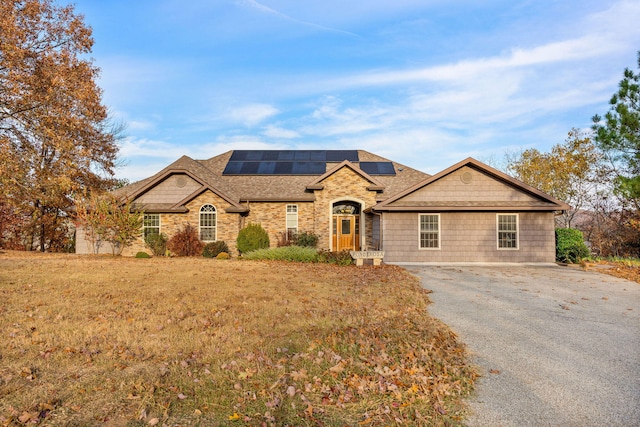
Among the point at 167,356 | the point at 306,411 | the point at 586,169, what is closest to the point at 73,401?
the point at 167,356

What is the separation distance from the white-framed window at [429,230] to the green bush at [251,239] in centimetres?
797

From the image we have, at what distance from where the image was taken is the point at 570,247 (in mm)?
18781

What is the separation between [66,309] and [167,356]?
4.00 metres

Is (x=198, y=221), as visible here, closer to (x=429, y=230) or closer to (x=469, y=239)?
(x=429, y=230)

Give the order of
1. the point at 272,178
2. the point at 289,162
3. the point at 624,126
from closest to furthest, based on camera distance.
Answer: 1. the point at 624,126
2. the point at 272,178
3. the point at 289,162

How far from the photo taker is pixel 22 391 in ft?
14.9

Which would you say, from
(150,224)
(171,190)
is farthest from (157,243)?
(171,190)

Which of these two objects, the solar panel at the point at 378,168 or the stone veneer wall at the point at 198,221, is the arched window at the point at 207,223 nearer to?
the stone veneer wall at the point at 198,221

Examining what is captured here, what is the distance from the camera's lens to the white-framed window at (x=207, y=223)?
2208cm

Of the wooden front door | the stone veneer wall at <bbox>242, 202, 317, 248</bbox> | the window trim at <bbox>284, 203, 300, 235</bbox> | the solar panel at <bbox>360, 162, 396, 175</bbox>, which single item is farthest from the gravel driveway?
the solar panel at <bbox>360, 162, 396, 175</bbox>

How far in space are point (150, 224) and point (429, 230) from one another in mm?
14520

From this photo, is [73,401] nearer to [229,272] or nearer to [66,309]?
[66,309]

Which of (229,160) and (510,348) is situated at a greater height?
(229,160)

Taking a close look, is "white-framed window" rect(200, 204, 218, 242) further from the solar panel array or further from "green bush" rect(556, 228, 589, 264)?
"green bush" rect(556, 228, 589, 264)
